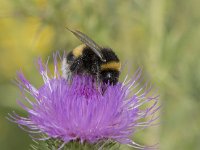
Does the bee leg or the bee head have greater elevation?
the bee leg

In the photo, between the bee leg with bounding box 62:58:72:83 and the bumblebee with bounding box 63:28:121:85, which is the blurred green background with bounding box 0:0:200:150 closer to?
the bee leg with bounding box 62:58:72:83

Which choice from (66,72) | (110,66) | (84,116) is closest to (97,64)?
(110,66)

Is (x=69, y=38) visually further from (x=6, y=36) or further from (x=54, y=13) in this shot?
(x=6, y=36)

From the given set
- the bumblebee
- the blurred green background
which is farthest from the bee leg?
the blurred green background

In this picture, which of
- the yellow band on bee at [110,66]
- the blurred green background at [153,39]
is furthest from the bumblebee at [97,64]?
the blurred green background at [153,39]

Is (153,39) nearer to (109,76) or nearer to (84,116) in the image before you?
(109,76)

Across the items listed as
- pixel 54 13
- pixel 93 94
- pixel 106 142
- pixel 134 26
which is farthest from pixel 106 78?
pixel 134 26

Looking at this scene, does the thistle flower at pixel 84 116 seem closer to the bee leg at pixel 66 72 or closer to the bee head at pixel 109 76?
the bee head at pixel 109 76

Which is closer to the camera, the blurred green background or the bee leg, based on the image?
the bee leg
